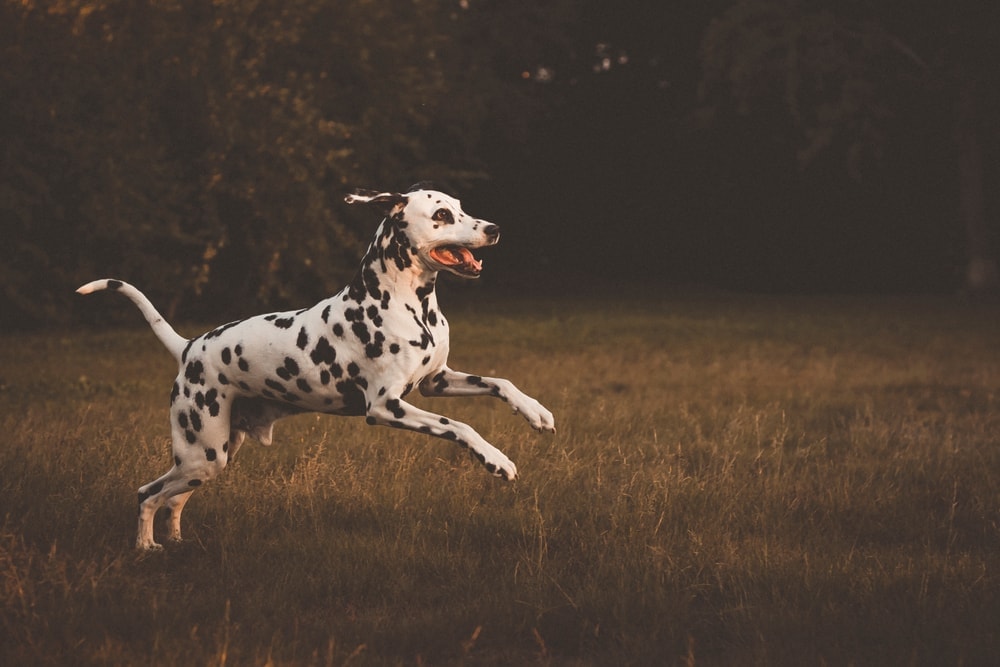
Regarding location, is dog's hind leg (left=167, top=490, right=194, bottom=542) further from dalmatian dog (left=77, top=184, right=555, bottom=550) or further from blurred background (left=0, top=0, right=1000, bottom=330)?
blurred background (left=0, top=0, right=1000, bottom=330)

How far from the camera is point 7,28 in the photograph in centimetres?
1845

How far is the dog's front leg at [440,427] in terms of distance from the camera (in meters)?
5.58

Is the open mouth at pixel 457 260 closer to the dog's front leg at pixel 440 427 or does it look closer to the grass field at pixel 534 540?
the dog's front leg at pixel 440 427

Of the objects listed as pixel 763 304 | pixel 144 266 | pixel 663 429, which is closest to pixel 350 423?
pixel 663 429

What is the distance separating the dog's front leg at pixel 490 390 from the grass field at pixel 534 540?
69 centimetres

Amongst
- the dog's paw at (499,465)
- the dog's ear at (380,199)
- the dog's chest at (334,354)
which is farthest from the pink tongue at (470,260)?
the dog's paw at (499,465)

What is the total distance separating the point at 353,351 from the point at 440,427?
66 centimetres

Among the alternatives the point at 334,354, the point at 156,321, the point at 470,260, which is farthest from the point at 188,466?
the point at 470,260

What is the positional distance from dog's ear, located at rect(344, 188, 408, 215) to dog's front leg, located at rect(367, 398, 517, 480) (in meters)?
1.01

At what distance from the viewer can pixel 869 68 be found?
27781 mm

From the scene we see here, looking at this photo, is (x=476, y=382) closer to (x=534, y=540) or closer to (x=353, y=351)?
(x=353, y=351)

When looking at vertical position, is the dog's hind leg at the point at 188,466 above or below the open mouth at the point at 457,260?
below

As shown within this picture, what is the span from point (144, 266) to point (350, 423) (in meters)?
11.0

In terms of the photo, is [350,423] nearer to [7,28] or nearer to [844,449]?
[844,449]
